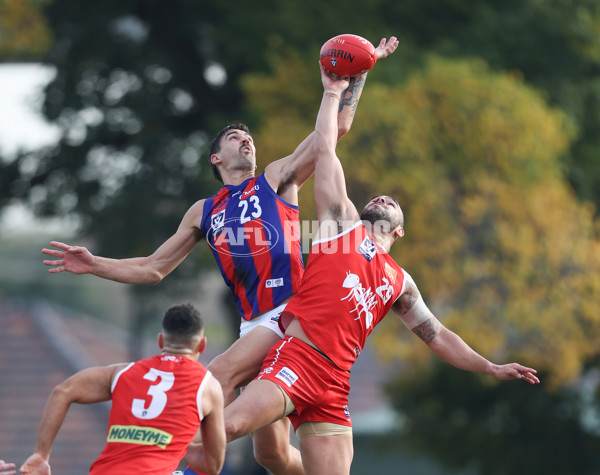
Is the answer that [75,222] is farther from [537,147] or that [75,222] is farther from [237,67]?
[537,147]

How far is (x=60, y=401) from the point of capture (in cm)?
500

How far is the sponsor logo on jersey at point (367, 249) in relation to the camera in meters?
6.18

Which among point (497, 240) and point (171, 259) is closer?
point (171, 259)

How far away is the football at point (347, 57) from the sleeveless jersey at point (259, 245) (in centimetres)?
97

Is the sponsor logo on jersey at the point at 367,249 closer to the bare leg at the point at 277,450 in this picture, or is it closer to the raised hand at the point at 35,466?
the bare leg at the point at 277,450

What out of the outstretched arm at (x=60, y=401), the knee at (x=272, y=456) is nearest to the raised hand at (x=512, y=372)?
the knee at (x=272, y=456)

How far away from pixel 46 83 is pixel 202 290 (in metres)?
5.80

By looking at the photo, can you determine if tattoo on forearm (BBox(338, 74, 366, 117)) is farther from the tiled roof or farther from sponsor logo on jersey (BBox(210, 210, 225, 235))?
the tiled roof

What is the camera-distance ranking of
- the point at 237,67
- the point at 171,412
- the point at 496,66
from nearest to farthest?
the point at 171,412 < the point at 496,66 < the point at 237,67

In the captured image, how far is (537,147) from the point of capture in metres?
14.7

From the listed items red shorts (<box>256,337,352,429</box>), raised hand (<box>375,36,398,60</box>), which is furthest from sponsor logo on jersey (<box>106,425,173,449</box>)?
raised hand (<box>375,36,398,60</box>)

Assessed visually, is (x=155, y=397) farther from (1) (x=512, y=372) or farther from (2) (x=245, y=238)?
(1) (x=512, y=372)

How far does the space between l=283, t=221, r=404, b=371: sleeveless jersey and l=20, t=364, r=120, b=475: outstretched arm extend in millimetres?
1525

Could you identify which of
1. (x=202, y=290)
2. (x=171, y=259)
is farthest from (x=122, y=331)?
(x=171, y=259)
